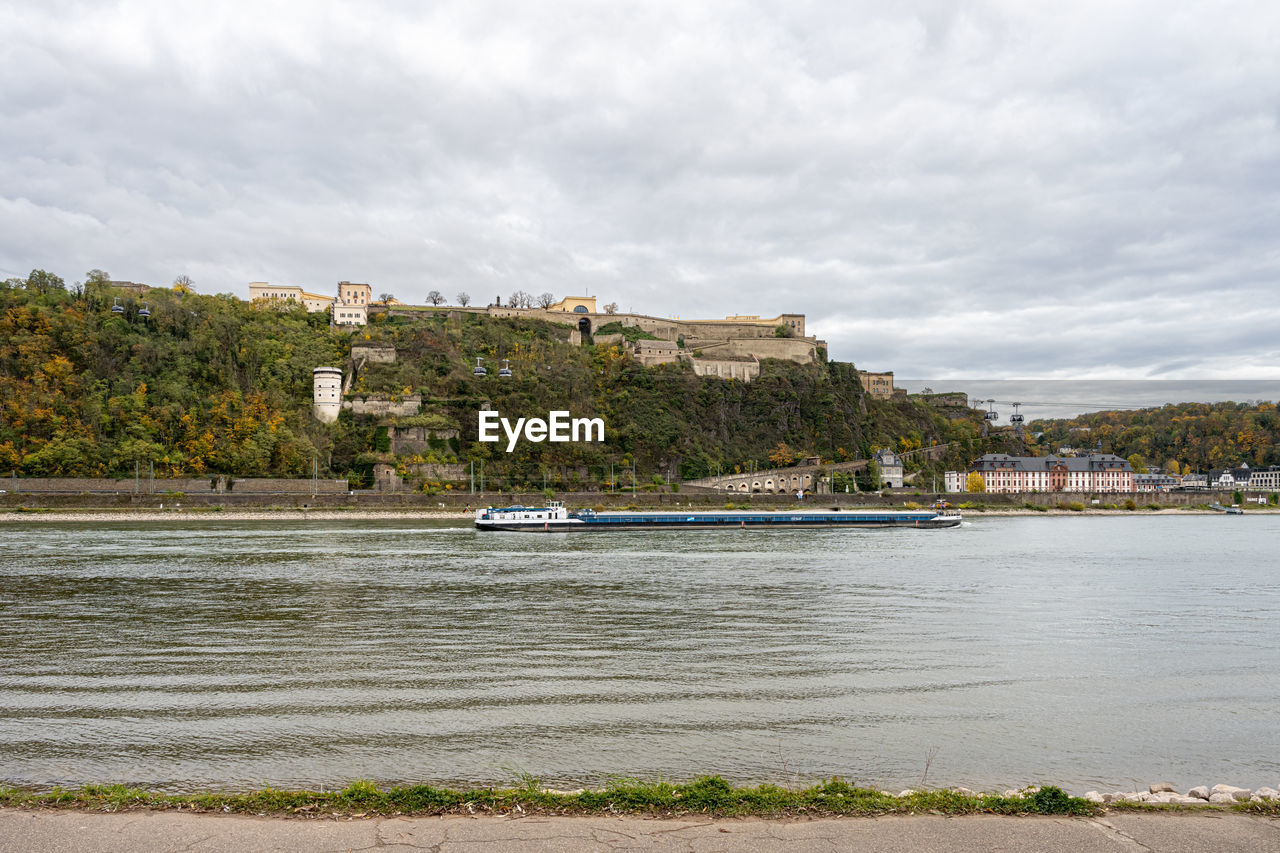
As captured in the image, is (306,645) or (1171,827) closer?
(1171,827)

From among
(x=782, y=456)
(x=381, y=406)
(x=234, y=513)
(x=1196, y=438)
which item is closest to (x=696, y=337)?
(x=782, y=456)

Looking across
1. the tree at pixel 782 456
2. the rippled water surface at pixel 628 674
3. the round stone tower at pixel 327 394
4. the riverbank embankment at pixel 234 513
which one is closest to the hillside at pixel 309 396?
the tree at pixel 782 456

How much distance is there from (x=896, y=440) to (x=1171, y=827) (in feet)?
314

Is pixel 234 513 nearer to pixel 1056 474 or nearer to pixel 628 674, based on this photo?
pixel 628 674

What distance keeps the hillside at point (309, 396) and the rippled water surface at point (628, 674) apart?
40.3m

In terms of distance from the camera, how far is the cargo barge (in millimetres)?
47406

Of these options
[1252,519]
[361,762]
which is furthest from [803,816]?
[1252,519]

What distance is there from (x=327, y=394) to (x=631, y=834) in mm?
72900

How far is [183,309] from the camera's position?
80.4 m

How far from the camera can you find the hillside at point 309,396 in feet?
210

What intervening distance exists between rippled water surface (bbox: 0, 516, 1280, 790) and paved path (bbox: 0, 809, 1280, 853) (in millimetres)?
2019

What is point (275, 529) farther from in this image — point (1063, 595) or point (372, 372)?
point (1063, 595)

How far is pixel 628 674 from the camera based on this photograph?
12.1m

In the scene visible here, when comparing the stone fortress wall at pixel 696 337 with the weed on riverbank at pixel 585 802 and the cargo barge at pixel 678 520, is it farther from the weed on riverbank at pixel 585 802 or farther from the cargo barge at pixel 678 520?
the weed on riverbank at pixel 585 802
